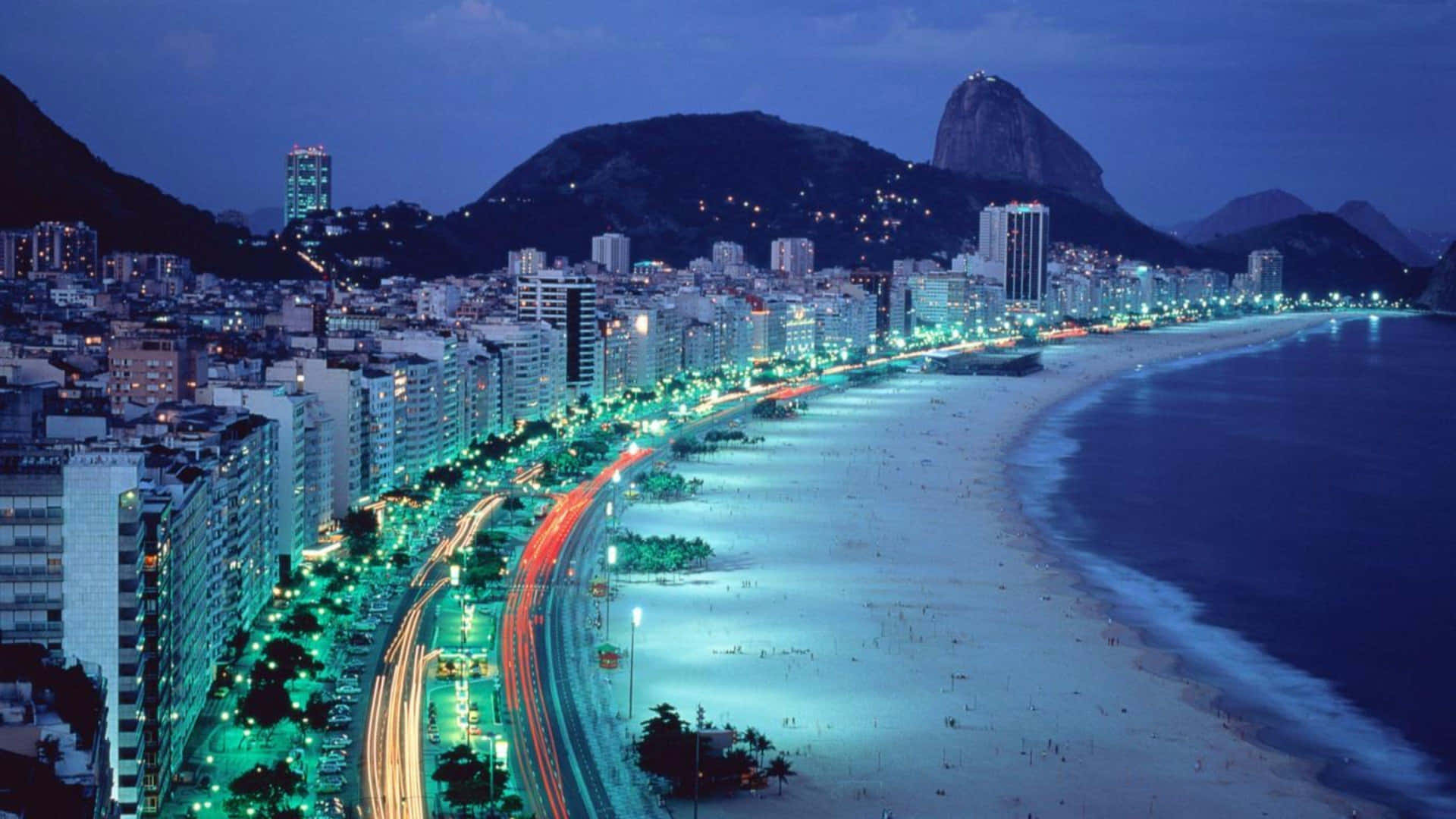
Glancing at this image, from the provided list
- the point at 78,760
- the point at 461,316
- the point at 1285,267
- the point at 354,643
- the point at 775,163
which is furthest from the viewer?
the point at 1285,267

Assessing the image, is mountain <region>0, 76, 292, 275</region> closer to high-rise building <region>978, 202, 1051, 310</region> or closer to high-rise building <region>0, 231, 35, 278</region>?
high-rise building <region>0, 231, 35, 278</region>

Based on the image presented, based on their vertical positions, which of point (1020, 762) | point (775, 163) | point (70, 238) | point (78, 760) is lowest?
point (1020, 762)

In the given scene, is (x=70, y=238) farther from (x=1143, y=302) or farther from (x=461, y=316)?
(x=1143, y=302)

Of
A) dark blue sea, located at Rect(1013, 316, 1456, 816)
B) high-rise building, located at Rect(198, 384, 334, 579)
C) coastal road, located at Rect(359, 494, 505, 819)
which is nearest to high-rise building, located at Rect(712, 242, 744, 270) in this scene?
dark blue sea, located at Rect(1013, 316, 1456, 816)

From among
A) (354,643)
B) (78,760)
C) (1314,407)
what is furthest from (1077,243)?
(78,760)

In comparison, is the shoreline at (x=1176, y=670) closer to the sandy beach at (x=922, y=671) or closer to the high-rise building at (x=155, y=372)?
the sandy beach at (x=922, y=671)

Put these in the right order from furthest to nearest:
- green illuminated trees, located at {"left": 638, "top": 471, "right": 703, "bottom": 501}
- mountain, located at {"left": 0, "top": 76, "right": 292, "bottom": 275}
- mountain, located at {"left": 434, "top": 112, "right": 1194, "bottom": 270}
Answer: mountain, located at {"left": 434, "top": 112, "right": 1194, "bottom": 270}, mountain, located at {"left": 0, "top": 76, "right": 292, "bottom": 275}, green illuminated trees, located at {"left": 638, "top": 471, "right": 703, "bottom": 501}
